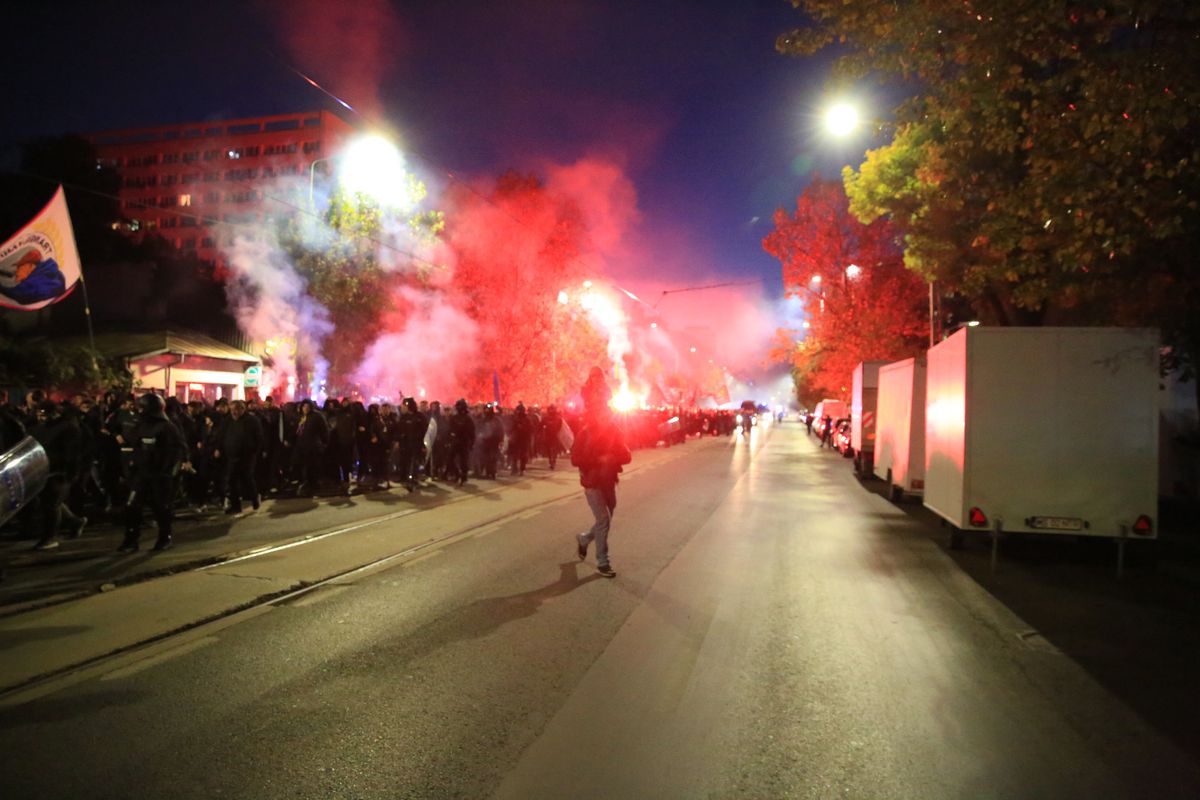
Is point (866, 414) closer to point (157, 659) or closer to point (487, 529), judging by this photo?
point (487, 529)

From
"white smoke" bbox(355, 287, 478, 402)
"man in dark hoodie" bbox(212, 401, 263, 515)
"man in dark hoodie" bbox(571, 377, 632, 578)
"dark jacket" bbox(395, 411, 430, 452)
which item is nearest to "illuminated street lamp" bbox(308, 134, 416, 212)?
"white smoke" bbox(355, 287, 478, 402)

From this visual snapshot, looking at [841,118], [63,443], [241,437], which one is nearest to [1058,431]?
[841,118]

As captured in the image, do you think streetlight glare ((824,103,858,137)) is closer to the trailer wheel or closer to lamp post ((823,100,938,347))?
lamp post ((823,100,938,347))

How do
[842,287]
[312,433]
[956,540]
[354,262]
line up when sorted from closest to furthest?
[956,540]
[312,433]
[354,262]
[842,287]

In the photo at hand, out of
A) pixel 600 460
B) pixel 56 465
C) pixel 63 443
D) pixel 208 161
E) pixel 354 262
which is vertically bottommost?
pixel 56 465

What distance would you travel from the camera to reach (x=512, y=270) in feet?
113

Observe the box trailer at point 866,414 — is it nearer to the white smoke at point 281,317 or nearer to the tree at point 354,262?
the tree at point 354,262

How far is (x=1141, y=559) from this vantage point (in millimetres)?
10273

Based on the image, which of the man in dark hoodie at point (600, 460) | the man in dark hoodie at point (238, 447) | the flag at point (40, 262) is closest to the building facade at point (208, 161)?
the flag at point (40, 262)

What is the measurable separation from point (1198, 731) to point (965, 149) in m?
8.28

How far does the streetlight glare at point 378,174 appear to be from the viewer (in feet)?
98.1

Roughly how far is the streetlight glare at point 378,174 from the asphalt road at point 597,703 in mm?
24791

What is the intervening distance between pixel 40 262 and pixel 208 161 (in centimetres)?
8784

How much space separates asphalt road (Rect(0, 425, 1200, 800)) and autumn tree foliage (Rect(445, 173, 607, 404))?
26725mm
